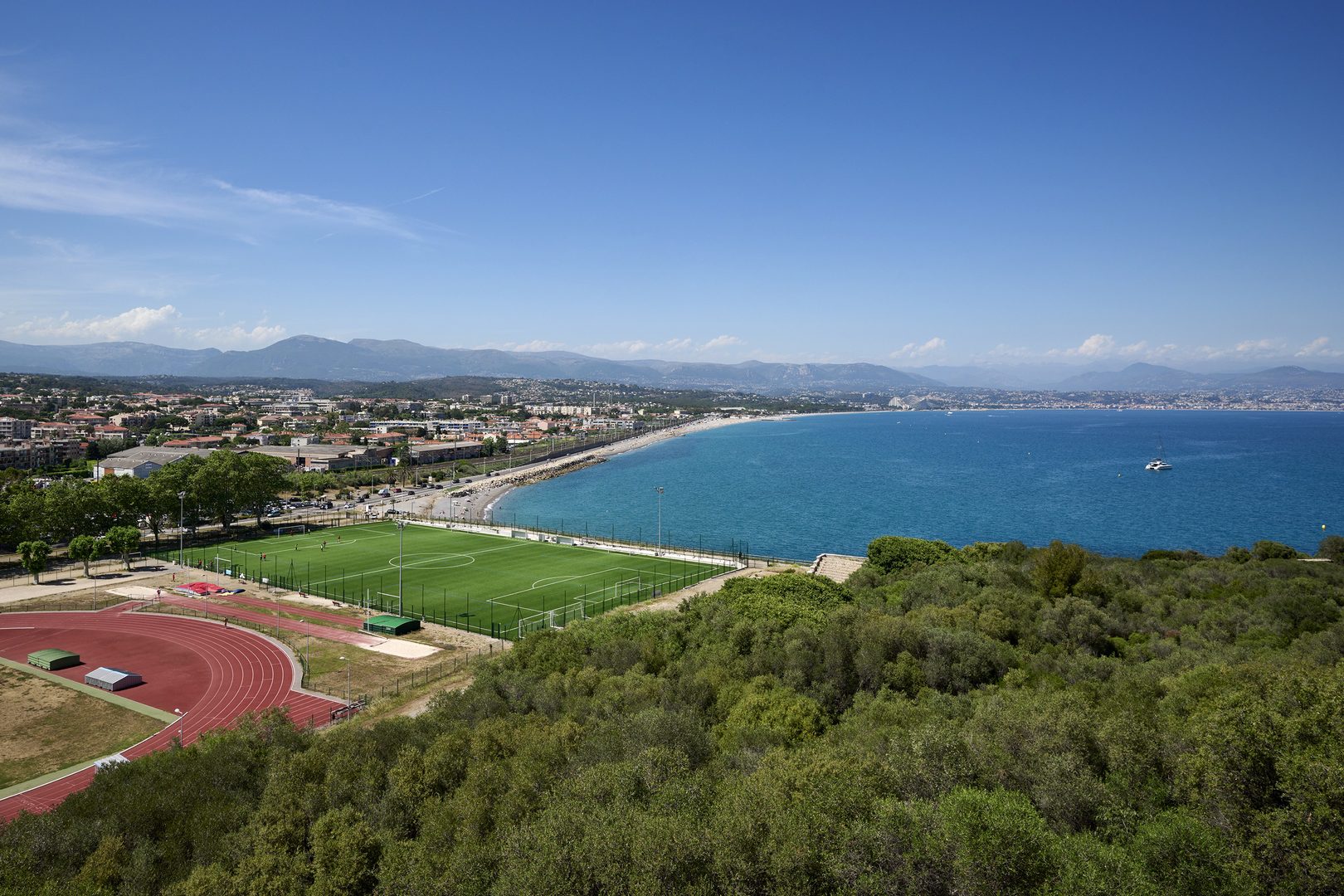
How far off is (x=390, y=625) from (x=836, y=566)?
2570 cm

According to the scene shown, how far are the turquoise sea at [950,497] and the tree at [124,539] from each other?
29.9 meters

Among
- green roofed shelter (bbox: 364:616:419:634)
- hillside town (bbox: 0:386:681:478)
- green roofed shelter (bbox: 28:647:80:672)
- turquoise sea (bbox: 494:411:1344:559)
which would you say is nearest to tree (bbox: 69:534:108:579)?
hillside town (bbox: 0:386:681:478)

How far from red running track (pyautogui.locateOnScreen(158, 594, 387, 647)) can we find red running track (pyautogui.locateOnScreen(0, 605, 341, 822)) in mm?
1412

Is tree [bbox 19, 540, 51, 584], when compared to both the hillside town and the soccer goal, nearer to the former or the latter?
the hillside town

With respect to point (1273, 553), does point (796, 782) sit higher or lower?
higher

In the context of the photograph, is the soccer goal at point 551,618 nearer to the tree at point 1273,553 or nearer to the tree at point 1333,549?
the tree at point 1273,553

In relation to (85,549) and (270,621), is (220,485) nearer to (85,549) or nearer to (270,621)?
(85,549)

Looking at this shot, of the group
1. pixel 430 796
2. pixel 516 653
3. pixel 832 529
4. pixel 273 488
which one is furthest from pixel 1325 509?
pixel 273 488

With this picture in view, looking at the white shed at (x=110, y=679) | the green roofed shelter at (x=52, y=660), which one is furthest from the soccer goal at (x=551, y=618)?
the green roofed shelter at (x=52, y=660)

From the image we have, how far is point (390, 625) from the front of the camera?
108 ft

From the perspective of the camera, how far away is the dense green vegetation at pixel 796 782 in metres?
8.77

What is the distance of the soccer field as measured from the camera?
37.0 m

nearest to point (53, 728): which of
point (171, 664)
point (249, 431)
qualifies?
point (171, 664)

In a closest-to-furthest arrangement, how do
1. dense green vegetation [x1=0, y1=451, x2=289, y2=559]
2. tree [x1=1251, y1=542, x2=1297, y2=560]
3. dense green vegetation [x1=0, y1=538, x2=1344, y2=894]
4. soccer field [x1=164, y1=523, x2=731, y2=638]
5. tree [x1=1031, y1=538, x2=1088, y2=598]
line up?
dense green vegetation [x1=0, y1=538, x2=1344, y2=894]
tree [x1=1031, y1=538, x2=1088, y2=598]
soccer field [x1=164, y1=523, x2=731, y2=638]
tree [x1=1251, y1=542, x2=1297, y2=560]
dense green vegetation [x1=0, y1=451, x2=289, y2=559]
